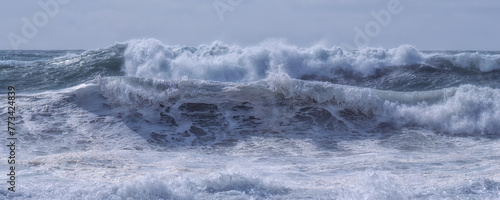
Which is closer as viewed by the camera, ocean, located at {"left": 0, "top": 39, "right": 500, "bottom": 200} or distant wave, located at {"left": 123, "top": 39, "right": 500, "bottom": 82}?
ocean, located at {"left": 0, "top": 39, "right": 500, "bottom": 200}

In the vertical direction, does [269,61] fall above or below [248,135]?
above

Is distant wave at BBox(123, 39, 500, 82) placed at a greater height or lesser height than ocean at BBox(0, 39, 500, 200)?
greater

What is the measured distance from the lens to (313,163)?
24.4 ft

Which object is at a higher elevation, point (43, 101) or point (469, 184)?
point (43, 101)

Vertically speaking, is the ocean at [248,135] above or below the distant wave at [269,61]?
below

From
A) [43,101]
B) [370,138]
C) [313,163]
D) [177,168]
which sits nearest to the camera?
[177,168]

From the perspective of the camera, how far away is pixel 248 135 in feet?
30.3

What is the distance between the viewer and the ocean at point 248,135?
5.80 metres

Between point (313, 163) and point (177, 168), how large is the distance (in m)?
1.78

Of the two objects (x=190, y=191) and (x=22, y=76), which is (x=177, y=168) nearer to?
(x=190, y=191)

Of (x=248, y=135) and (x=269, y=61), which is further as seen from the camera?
(x=269, y=61)

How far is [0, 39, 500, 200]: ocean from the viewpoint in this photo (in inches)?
228

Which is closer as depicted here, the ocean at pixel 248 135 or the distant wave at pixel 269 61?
the ocean at pixel 248 135

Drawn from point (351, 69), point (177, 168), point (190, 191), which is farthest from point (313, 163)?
point (351, 69)
